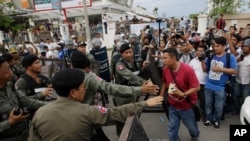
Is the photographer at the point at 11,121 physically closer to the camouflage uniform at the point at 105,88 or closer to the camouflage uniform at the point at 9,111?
the camouflage uniform at the point at 9,111

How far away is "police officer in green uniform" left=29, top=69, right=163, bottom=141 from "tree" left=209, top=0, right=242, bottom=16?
17.3 metres

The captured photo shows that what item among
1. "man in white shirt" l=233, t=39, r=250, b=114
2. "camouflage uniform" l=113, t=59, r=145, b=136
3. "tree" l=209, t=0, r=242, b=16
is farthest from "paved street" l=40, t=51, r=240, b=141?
"tree" l=209, t=0, r=242, b=16

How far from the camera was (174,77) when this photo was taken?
339 cm

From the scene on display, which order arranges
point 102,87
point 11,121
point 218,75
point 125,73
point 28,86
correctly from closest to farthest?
point 11,121 → point 102,87 → point 28,86 → point 125,73 → point 218,75

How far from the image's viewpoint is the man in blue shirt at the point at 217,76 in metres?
4.01

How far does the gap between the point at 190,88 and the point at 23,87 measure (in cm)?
235

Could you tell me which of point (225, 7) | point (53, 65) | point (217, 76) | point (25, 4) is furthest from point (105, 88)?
point (25, 4)

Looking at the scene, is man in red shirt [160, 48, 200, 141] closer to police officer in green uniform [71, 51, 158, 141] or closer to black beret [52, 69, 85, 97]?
police officer in green uniform [71, 51, 158, 141]

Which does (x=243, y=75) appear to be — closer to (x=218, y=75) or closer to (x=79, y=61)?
(x=218, y=75)

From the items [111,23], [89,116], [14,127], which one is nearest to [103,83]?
[89,116]

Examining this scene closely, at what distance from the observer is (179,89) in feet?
11.1

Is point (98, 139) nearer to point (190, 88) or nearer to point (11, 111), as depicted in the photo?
point (11, 111)

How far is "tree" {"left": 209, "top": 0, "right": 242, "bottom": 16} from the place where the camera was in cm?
1686

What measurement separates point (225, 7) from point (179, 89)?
52.4 ft
